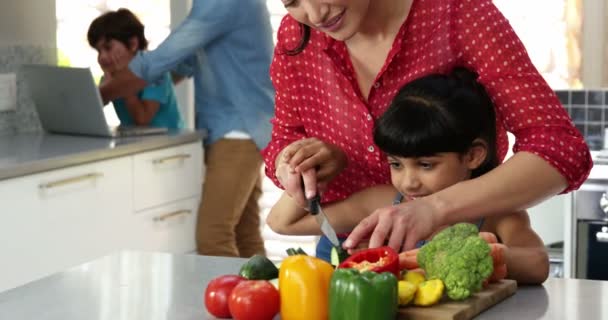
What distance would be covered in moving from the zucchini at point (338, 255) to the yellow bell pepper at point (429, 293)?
0.62ft

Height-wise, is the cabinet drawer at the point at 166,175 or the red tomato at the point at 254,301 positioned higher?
the red tomato at the point at 254,301

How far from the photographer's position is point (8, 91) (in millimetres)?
4113

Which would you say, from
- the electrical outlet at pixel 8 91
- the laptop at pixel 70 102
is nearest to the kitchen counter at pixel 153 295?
the laptop at pixel 70 102

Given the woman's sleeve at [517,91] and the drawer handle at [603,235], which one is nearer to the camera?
the woman's sleeve at [517,91]

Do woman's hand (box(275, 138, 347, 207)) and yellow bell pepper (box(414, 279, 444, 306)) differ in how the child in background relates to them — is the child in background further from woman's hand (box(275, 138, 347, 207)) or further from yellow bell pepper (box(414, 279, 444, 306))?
yellow bell pepper (box(414, 279, 444, 306))

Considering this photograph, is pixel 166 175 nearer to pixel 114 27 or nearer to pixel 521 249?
pixel 114 27

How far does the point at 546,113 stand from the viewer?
183 cm

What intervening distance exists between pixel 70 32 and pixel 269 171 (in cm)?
270

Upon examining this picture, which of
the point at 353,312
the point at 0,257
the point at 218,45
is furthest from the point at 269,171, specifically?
the point at 218,45

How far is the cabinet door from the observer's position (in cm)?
326

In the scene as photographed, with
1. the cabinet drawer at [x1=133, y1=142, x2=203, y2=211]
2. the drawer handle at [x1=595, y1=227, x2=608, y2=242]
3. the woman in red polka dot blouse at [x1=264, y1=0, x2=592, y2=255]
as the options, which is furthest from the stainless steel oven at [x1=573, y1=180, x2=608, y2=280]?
the woman in red polka dot blouse at [x1=264, y1=0, x2=592, y2=255]

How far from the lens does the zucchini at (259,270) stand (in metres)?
1.66

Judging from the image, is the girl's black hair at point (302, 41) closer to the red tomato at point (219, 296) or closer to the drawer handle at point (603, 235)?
the red tomato at point (219, 296)

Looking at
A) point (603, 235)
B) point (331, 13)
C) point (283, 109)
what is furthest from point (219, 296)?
point (603, 235)
